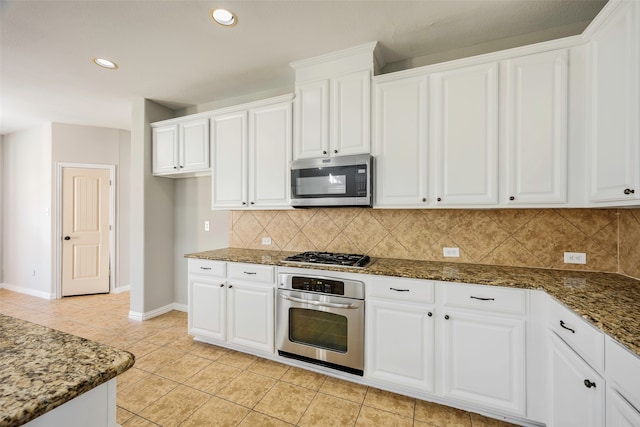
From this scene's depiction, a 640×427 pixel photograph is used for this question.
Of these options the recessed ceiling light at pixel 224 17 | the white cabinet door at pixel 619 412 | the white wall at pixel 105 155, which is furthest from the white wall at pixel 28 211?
the white cabinet door at pixel 619 412

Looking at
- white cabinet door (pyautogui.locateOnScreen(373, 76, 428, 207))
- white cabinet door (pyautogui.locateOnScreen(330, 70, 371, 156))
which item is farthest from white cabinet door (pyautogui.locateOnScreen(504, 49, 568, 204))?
white cabinet door (pyautogui.locateOnScreen(330, 70, 371, 156))

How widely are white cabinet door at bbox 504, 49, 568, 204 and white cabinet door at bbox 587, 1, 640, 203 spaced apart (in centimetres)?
15

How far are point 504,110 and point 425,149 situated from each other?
1.85 feet

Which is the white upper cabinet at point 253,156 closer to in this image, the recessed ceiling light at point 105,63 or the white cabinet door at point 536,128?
the recessed ceiling light at point 105,63

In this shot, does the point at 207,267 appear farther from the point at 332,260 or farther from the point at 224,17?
the point at 224,17

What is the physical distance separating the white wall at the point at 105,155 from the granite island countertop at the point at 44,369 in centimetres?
445

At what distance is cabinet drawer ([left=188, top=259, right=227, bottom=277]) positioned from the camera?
8.77 feet

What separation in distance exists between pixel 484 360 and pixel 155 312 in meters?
3.63

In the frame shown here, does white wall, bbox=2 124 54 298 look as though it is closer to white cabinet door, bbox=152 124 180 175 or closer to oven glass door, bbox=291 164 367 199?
white cabinet door, bbox=152 124 180 175

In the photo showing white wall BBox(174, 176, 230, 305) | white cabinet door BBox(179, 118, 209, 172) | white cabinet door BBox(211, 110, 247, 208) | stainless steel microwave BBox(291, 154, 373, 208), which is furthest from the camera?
white wall BBox(174, 176, 230, 305)

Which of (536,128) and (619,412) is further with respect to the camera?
(536,128)

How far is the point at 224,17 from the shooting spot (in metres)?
2.02

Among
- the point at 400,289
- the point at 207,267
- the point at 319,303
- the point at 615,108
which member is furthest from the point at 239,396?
the point at 615,108

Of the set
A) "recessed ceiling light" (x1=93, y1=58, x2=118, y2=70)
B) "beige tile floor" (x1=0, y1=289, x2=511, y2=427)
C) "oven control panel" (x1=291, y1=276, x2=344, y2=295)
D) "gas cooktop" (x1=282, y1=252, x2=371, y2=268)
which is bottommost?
"beige tile floor" (x1=0, y1=289, x2=511, y2=427)
